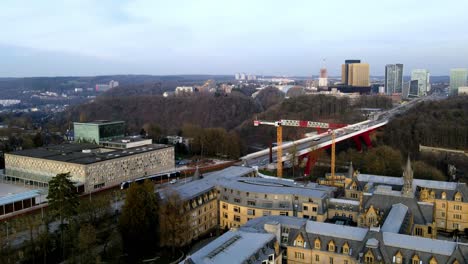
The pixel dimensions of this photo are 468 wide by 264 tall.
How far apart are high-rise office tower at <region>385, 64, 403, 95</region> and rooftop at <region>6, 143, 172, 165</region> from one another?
143 meters

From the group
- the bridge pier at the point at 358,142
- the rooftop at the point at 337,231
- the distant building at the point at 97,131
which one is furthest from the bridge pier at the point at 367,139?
the rooftop at the point at 337,231

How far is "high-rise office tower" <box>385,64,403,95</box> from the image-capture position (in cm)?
17100

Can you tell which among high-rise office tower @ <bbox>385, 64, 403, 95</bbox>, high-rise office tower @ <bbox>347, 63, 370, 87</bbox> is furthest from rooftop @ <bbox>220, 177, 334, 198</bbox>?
high-rise office tower @ <bbox>347, 63, 370, 87</bbox>

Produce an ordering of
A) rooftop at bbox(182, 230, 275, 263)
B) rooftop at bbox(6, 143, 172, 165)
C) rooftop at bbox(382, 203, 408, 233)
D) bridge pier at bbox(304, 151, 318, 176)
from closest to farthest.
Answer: rooftop at bbox(182, 230, 275, 263) < rooftop at bbox(382, 203, 408, 233) < rooftop at bbox(6, 143, 172, 165) < bridge pier at bbox(304, 151, 318, 176)

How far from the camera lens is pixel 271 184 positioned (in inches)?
1262

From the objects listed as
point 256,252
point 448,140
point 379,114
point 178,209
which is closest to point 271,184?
point 178,209

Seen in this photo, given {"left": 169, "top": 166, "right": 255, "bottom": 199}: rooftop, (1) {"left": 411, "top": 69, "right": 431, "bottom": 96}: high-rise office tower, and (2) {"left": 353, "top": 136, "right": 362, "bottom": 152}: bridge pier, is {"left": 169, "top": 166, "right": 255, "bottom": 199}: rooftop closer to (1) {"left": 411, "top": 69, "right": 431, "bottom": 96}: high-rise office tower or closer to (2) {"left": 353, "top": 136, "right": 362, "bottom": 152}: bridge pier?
(2) {"left": 353, "top": 136, "right": 362, "bottom": 152}: bridge pier

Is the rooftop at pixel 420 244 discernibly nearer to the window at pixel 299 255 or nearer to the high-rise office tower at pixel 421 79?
the window at pixel 299 255

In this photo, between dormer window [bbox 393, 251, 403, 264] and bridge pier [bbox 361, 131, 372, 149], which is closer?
dormer window [bbox 393, 251, 403, 264]

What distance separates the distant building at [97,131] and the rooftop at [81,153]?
2110 mm

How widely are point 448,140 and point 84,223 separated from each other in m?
48.6

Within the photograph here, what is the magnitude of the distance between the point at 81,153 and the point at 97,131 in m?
7.28

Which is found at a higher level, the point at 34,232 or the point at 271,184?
the point at 271,184

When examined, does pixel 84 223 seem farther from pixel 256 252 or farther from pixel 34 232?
pixel 256 252
